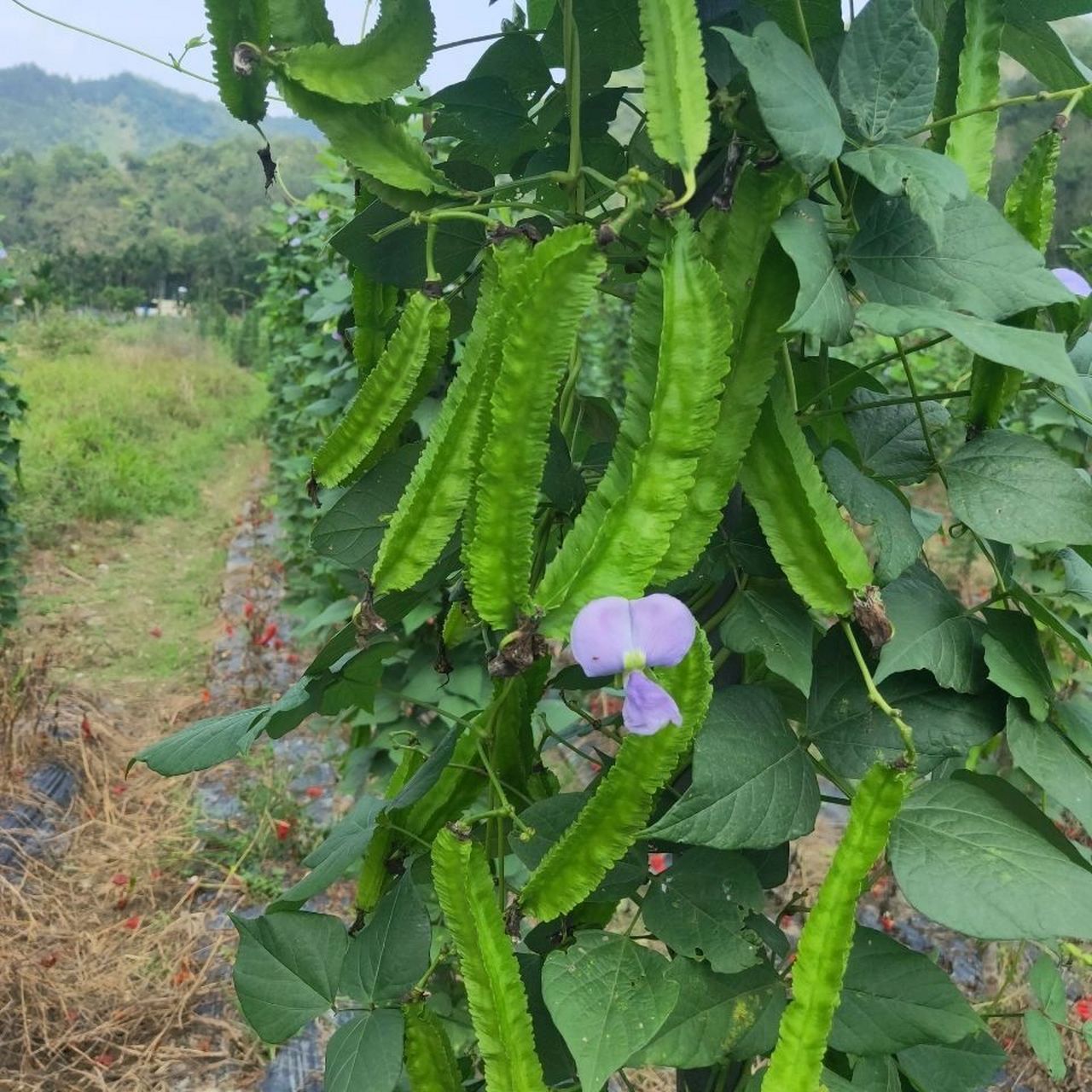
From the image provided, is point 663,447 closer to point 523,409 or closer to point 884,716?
point 523,409

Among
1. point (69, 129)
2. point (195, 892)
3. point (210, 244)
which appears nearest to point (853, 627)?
point (195, 892)

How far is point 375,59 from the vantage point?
79 cm

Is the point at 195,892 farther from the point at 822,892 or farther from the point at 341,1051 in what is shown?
the point at 822,892

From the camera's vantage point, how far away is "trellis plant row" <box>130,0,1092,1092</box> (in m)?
0.68

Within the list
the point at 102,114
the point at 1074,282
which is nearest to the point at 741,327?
the point at 1074,282

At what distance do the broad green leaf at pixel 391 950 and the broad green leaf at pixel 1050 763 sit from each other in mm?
525

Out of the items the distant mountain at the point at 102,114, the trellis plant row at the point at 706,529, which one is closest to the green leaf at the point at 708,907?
the trellis plant row at the point at 706,529

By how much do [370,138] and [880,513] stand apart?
0.50 meters

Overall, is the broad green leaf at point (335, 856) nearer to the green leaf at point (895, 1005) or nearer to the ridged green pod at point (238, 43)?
the green leaf at point (895, 1005)

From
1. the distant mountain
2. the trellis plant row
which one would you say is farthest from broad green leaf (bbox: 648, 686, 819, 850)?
the distant mountain

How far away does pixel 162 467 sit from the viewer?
9.30 m

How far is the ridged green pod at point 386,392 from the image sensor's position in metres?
0.82

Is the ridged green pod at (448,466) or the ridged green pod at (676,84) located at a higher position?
the ridged green pod at (676,84)

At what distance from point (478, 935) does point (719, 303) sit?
0.51 meters
